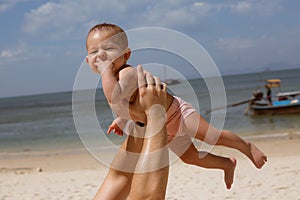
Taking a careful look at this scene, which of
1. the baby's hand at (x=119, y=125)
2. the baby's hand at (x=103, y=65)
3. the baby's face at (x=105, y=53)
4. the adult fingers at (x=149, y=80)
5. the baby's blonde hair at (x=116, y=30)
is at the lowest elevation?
the baby's hand at (x=119, y=125)

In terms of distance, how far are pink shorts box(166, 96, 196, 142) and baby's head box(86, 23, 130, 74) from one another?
1.28 feet

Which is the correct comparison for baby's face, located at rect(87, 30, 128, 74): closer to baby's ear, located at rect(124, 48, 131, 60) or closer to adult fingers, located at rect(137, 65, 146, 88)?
baby's ear, located at rect(124, 48, 131, 60)

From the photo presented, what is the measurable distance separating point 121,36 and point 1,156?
48.1 ft

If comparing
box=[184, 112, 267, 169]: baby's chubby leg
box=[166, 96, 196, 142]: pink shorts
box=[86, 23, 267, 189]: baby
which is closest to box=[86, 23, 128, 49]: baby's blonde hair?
box=[86, 23, 267, 189]: baby

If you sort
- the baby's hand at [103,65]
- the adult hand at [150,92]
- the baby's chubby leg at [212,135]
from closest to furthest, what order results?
the adult hand at [150,92] < the baby's hand at [103,65] < the baby's chubby leg at [212,135]

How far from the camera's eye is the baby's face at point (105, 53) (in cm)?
226

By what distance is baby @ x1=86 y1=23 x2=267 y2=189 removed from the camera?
2082 mm

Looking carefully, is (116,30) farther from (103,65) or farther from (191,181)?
(191,181)

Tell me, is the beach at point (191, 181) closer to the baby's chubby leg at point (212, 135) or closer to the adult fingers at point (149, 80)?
the baby's chubby leg at point (212, 135)

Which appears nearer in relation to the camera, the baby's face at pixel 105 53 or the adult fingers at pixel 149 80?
the adult fingers at pixel 149 80

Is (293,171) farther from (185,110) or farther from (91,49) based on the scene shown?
(91,49)

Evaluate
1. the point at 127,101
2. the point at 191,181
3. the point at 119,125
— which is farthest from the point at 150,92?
the point at 191,181

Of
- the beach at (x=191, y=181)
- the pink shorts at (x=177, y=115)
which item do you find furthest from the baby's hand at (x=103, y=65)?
the beach at (x=191, y=181)

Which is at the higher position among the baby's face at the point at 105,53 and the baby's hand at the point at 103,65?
the baby's face at the point at 105,53
